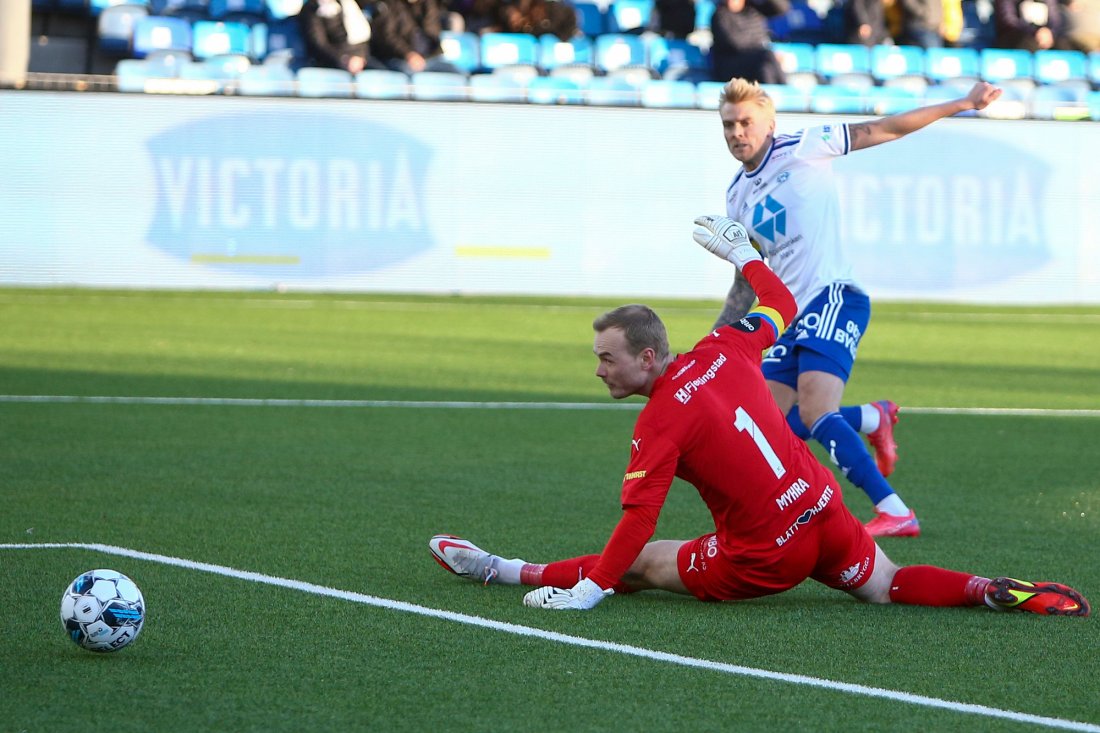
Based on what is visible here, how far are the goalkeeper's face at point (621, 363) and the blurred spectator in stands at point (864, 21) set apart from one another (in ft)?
72.0

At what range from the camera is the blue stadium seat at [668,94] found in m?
23.2

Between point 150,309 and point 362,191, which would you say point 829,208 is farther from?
point 362,191

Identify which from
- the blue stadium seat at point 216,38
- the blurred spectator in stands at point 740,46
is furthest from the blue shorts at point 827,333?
the blue stadium seat at point 216,38

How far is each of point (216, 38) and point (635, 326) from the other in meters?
20.1

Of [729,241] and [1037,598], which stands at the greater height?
[729,241]

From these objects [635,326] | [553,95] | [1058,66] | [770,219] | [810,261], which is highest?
[1058,66]

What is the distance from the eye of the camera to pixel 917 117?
6.80 m

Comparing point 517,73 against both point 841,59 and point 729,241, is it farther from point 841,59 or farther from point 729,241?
point 729,241

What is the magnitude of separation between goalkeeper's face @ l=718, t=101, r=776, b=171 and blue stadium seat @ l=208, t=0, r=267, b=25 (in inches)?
740

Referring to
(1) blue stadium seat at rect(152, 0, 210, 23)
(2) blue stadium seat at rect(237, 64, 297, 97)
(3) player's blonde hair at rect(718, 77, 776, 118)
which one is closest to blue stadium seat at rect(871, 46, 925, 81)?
(2) blue stadium seat at rect(237, 64, 297, 97)

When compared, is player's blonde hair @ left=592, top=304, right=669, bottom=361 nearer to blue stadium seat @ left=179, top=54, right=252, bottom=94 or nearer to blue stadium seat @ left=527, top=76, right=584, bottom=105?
blue stadium seat @ left=179, top=54, right=252, bottom=94

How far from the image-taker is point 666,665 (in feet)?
15.0

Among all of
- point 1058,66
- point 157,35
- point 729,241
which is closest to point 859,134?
point 729,241

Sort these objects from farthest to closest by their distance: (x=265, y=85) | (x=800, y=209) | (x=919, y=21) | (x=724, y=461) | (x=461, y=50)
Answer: (x=919, y=21) < (x=461, y=50) < (x=265, y=85) < (x=800, y=209) < (x=724, y=461)
